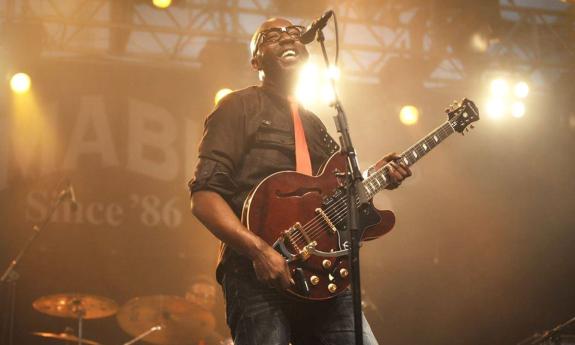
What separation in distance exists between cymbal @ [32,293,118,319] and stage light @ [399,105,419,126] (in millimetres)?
5878

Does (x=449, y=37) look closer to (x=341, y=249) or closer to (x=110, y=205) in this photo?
(x=110, y=205)

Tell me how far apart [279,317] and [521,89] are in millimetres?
9398

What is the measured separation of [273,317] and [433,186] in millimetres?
8793

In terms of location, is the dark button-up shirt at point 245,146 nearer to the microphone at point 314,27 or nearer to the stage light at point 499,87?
the microphone at point 314,27

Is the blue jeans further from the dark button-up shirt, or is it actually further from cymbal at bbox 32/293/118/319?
cymbal at bbox 32/293/118/319

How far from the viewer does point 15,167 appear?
960 centimetres

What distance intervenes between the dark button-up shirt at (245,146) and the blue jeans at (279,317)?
0.45 feet

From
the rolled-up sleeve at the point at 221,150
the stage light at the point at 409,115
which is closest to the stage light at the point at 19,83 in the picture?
the stage light at the point at 409,115

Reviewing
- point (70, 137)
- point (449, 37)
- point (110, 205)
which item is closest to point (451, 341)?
point (449, 37)

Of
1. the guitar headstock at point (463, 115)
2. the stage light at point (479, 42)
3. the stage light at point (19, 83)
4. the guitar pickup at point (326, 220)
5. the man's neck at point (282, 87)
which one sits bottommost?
the guitar pickup at point (326, 220)

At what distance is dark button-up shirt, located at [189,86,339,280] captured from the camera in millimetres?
3104

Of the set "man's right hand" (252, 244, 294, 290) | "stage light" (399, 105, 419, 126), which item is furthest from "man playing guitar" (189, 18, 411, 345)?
"stage light" (399, 105, 419, 126)

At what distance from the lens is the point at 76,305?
7.59 metres

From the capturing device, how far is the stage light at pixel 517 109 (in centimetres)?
1125
